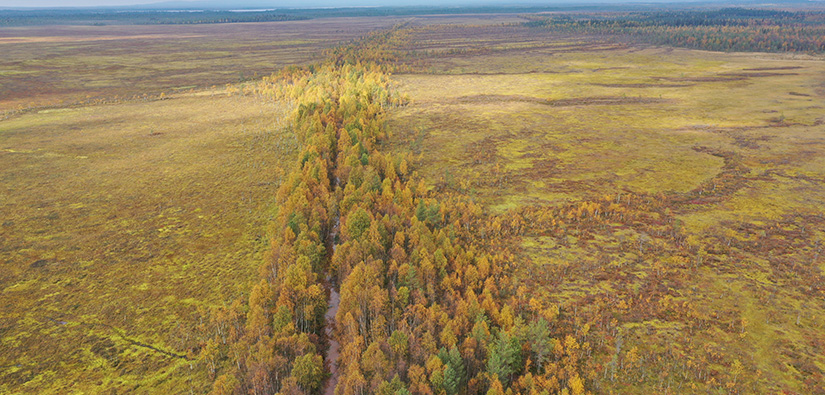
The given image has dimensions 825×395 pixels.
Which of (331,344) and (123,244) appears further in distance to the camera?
(123,244)

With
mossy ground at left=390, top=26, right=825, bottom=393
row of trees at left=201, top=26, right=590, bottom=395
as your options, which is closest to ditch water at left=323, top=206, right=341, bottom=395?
row of trees at left=201, top=26, right=590, bottom=395

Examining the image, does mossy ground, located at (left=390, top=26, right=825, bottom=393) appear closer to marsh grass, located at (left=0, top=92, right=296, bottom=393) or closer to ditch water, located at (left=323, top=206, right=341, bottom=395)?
ditch water, located at (left=323, top=206, right=341, bottom=395)

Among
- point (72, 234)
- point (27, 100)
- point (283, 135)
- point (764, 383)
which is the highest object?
point (27, 100)

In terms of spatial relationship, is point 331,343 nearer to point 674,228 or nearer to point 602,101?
point 674,228

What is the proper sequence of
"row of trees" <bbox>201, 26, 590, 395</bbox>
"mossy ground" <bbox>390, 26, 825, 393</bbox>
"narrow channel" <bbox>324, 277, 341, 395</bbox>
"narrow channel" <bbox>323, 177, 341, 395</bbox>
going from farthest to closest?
"mossy ground" <bbox>390, 26, 825, 393</bbox>, "narrow channel" <bbox>323, 177, 341, 395</bbox>, "narrow channel" <bbox>324, 277, 341, 395</bbox>, "row of trees" <bbox>201, 26, 590, 395</bbox>

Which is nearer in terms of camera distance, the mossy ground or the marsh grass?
the mossy ground

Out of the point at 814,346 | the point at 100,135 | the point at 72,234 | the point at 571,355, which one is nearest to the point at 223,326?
the point at 571,355

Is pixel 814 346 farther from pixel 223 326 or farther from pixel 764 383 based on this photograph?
pixel 223 326

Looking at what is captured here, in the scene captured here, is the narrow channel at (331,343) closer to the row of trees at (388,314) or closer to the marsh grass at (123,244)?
the row of trees at (388,314)

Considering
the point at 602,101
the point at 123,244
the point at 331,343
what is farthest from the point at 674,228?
the point at 602,101

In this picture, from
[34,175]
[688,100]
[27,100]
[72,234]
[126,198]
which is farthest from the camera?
[27,100]

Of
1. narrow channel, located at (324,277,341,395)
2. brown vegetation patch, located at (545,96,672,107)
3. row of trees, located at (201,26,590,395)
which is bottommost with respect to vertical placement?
narrow channel, located at (324,277,341,395)
